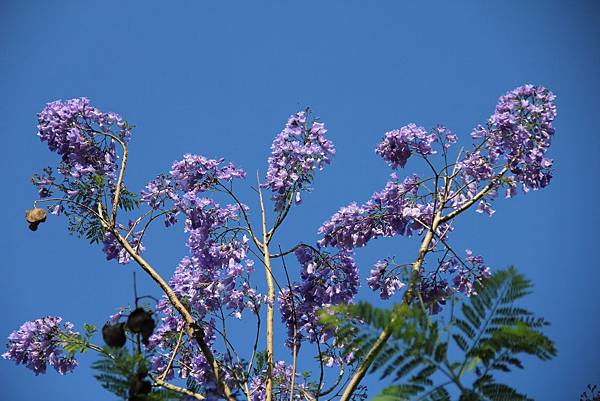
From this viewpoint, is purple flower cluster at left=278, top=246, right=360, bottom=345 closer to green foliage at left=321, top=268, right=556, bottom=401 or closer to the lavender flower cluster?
the lavender flower cluster

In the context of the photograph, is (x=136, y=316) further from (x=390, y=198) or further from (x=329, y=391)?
(x=390, y=198)

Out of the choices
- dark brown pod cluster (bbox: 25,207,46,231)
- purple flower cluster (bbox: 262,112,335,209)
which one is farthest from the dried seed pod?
purple flower cluster (bbox: 262,112,335,209)

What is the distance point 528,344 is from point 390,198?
10.2 feet

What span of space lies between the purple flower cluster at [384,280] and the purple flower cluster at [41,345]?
250 cm

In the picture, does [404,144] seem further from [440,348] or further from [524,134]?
[440,348]

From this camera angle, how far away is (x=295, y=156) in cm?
539

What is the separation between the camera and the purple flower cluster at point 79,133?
18.2 ft

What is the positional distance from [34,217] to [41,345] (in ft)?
3.57

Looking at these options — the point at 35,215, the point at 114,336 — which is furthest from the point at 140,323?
the point at 35,215

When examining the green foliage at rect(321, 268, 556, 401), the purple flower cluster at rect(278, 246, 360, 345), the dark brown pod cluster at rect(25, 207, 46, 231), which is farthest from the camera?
the purple flower cluster at rect(278, 246, 360, 345)

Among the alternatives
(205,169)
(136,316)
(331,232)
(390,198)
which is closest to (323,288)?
(331,232)

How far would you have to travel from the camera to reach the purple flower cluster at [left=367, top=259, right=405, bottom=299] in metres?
5.60

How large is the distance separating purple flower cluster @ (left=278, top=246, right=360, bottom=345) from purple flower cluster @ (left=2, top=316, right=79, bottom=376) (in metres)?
1.79

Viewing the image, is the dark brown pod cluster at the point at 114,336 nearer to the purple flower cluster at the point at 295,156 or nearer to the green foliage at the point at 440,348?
the green foliage at the point at 440,348
